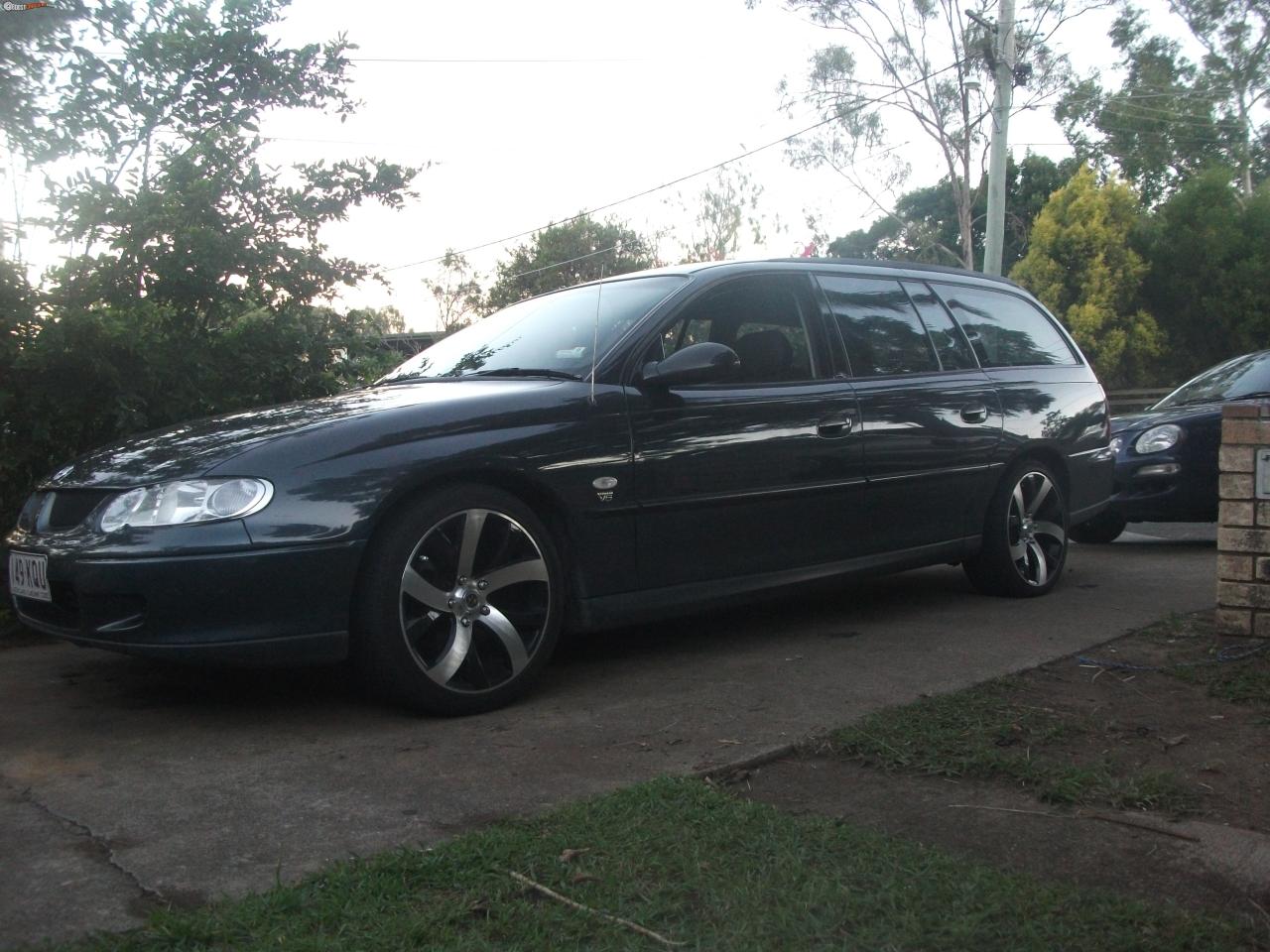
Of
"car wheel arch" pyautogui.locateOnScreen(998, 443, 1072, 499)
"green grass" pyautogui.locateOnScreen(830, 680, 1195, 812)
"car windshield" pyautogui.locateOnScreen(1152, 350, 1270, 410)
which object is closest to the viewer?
"green grass" pyautogui.locateOnScreen(830, 680, 1195, 812)

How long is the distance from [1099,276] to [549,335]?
93.0 feet

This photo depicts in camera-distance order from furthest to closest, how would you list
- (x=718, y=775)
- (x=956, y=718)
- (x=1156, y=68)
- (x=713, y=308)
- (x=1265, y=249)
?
(x=1156, y=68) → (x=1265, y=249) → (x=713, y=308) → (x=956, y=718) → (x=718, y=775)

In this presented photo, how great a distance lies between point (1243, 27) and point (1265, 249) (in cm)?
1127

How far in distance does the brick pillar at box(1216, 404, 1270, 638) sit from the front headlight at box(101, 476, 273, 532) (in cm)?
335

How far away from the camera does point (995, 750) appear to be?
3.29 m

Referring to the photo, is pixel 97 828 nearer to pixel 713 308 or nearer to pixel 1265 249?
pixel 713 308

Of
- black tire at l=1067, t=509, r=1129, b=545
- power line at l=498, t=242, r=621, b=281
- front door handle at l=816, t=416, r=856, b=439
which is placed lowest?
black tire at l=1067, t=509, r=1129, b=545

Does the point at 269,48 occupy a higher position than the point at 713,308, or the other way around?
the point at 269,48

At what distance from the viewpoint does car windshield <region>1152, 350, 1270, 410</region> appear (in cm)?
809

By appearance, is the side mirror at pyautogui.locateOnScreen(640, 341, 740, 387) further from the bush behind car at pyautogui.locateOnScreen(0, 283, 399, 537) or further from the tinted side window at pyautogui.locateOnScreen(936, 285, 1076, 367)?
the bush behind car at pyautogui.locateOnScreen(0, 283, 399, 537)

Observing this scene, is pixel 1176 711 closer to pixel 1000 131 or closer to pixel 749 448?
pixel 749 448

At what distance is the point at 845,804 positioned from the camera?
116 inches

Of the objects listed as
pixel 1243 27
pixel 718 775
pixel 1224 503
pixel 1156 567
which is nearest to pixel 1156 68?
pixel 1243 27

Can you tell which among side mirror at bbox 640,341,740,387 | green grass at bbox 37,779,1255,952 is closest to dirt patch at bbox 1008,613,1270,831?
green grass at bbox 37,779,1255,952
